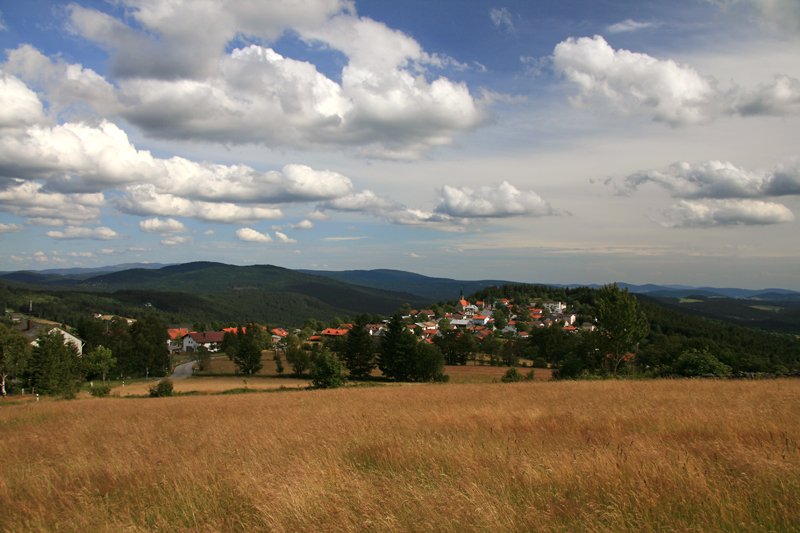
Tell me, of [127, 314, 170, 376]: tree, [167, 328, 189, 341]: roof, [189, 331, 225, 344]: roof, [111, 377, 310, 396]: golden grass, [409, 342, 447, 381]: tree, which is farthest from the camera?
[167, 328, 189, 341]: roof

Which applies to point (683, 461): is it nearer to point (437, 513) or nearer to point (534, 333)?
point (437, 513)

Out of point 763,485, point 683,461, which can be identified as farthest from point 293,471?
point 763,485

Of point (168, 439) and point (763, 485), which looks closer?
point (763, 485)

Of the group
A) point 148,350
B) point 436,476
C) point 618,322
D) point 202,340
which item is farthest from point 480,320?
point 436,476

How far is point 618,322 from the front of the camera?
3847 cm

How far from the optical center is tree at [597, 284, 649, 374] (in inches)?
1510

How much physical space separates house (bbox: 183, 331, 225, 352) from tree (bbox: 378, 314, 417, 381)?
11036cm

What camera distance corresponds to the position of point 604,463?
5.87 metres

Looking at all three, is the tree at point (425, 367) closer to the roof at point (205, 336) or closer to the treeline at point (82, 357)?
the treeline at point (82, 357)

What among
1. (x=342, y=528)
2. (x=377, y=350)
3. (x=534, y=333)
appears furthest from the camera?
(x=534, y=333)

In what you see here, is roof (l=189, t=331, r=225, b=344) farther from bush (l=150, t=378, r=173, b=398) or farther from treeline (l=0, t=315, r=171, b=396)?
bush (l=150, t=378, r=173, b=398)

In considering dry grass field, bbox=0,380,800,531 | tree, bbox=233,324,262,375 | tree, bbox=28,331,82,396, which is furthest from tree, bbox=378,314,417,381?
dry grass field, bbox=0,380,800,531

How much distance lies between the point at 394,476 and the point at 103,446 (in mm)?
6612

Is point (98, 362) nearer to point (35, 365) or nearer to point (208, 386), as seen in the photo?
point (35, 365)
